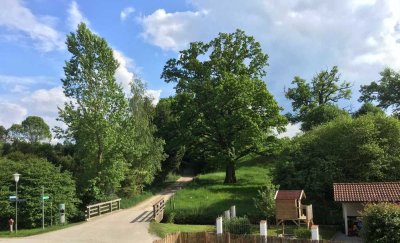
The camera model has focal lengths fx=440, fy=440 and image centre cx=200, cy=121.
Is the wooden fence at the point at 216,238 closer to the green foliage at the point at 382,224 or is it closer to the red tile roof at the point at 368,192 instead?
the green foliage at the point at 382,224

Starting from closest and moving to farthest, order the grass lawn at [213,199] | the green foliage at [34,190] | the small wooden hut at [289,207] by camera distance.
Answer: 1. the small wooden hut at [289,207]
2. the green foliage at [34,190]
3. the grass lawn at [213,199]

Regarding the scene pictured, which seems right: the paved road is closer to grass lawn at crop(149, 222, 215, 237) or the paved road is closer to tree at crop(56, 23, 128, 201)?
grass lawn at crop(149, 222, 215, 237)

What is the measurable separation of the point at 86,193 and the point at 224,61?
2053 cm

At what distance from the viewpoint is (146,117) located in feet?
170

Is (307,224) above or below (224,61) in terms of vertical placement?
below

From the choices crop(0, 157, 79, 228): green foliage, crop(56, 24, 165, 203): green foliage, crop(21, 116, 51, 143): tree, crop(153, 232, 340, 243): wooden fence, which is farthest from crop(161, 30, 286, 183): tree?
crop(21, 116, 51, 143): tree

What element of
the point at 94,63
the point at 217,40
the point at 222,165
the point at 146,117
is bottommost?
the point at 222,165

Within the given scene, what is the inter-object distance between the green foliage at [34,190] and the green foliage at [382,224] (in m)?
22.6

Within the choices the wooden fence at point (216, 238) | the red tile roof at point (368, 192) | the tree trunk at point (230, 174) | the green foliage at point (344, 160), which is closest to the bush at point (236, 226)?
the wooden fence at point (216, 238)

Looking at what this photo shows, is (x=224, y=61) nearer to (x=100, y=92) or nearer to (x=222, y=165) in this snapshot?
(x=222, y=165)

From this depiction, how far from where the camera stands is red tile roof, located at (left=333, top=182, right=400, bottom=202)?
26.2 meters

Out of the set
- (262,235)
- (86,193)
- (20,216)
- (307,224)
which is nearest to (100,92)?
(86,193)

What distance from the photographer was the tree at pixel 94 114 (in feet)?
124

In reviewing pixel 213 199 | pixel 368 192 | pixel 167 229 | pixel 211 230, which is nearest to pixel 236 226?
pixel 211 230
